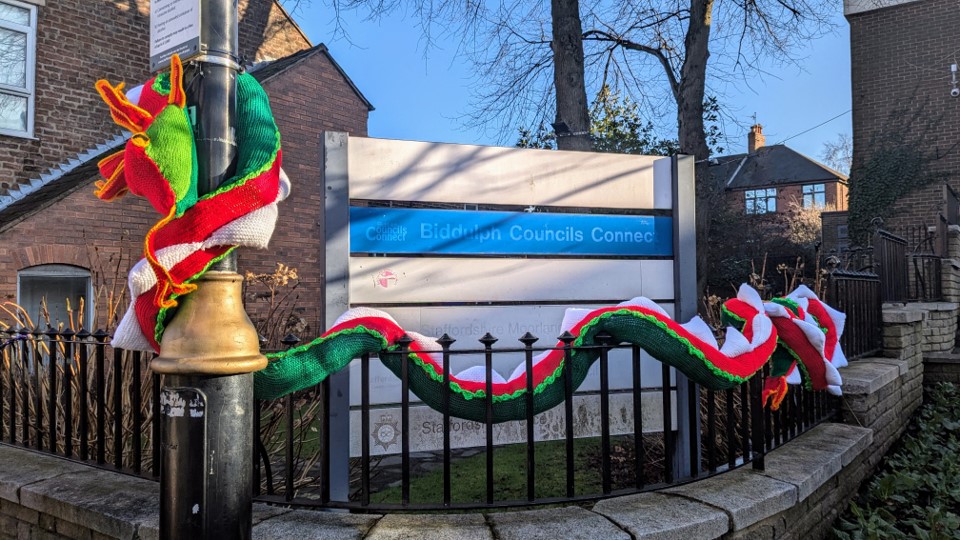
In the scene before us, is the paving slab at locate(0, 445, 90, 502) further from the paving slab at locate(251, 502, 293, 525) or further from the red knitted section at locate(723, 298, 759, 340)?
the red knitted section at locate(723, 298, 759, 340)

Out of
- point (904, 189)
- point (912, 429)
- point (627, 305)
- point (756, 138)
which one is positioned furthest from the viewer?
point (756, 138)

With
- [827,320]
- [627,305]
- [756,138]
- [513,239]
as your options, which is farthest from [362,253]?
[756,138]

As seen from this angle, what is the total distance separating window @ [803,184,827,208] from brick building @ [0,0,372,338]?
31249 millimetres

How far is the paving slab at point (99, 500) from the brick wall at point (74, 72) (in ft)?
24.5

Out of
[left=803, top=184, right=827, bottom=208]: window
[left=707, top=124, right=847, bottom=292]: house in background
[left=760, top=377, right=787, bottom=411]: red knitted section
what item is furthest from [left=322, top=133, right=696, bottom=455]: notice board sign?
[left=803, top=184, right=827, bottom=208]: window

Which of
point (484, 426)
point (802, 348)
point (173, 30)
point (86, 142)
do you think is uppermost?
point (86, 142)

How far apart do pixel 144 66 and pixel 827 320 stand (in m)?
11.1

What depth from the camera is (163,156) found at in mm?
1814

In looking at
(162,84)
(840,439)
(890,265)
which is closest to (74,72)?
(162,84)

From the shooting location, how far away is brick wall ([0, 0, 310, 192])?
878 cm

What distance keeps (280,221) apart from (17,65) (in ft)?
14.2

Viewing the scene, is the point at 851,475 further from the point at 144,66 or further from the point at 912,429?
the point at 144,66

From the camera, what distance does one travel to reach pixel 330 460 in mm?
3010

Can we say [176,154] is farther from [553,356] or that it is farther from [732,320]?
[732,320]
